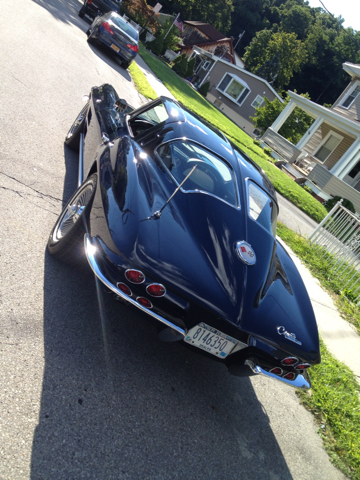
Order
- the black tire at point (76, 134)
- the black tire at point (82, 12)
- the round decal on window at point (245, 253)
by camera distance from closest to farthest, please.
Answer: the round decal on window at point (245, 253) < the black tire at point (76, 134) < the black tire at point (82, 12)

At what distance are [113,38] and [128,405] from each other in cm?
1375

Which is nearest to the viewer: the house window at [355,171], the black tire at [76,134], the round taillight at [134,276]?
the round taillight at [134,276]

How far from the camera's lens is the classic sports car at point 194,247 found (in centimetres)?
240

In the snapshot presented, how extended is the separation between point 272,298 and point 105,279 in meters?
1.36

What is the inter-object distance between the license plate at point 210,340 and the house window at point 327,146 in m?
24.7

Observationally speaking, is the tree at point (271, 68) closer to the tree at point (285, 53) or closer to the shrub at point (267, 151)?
the tree at point (285, 53)

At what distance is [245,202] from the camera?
334 centimetres

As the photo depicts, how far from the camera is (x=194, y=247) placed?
264cm

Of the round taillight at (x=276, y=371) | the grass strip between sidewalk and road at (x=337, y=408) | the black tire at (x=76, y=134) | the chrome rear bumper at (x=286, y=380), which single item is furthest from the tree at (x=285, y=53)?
the round taillight at (x=276, y=371)

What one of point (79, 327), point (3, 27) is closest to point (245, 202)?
point (79, 327)

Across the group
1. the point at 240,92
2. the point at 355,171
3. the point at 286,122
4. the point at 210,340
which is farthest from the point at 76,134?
the point at 240,92

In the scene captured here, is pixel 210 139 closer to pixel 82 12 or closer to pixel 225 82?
pixel 82 12

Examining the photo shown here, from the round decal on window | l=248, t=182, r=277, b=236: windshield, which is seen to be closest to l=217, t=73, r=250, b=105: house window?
l=248, t=182, r=277, b=236: windshield

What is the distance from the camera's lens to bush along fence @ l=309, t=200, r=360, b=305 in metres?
7.05
